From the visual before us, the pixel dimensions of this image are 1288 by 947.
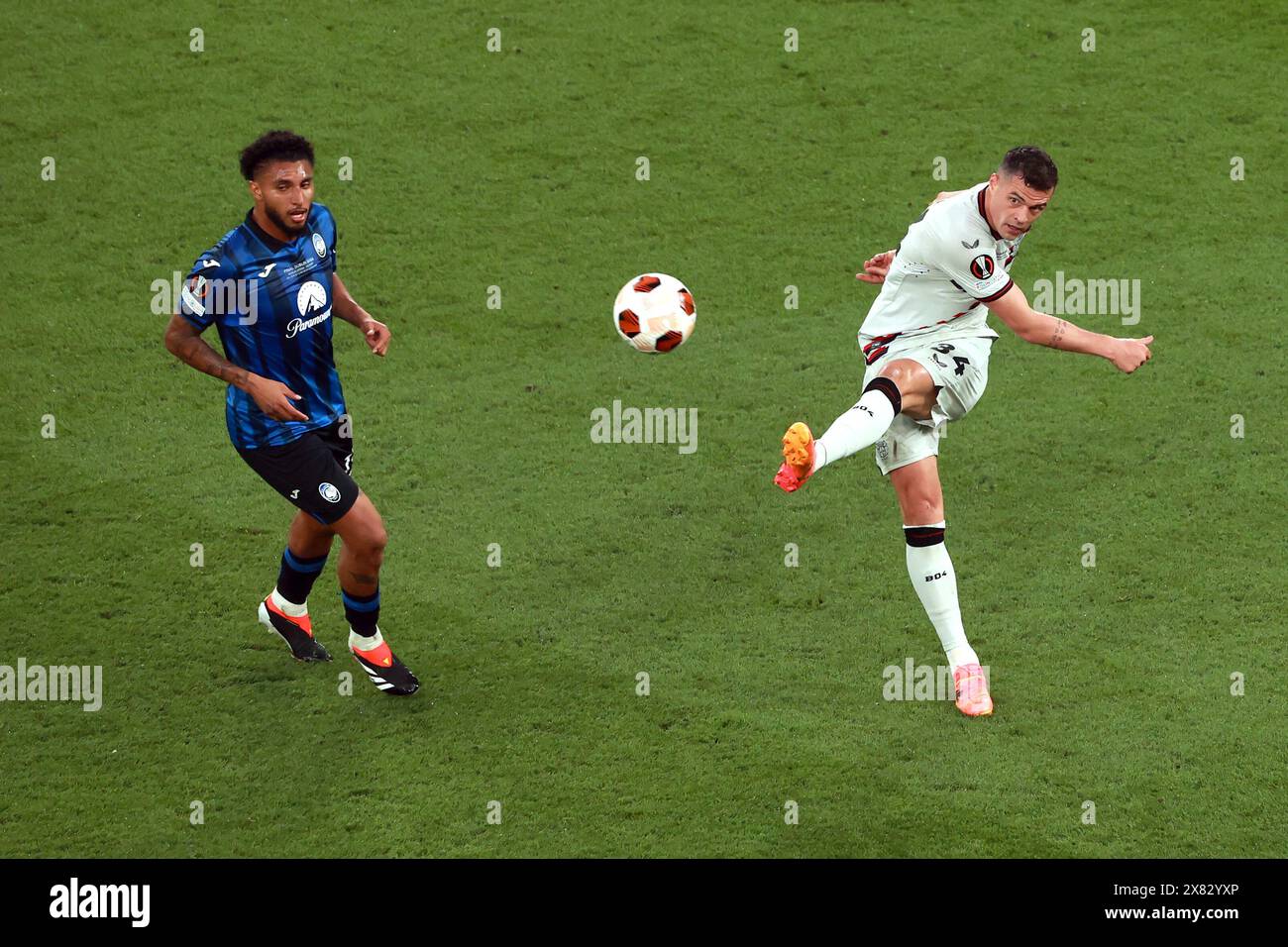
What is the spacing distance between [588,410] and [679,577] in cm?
158

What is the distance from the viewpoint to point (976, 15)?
38.5 feet

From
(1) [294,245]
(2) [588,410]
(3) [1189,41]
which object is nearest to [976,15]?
(3) [1189,41]

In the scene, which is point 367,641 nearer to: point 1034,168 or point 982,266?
point 982,266

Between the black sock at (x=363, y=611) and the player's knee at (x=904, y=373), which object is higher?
the player's knee at (x=904, y=373)

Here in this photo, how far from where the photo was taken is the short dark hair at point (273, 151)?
5672mm

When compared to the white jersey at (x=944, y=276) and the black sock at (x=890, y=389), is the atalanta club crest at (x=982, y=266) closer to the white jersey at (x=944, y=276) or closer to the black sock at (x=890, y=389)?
the white jersey at (x=944, y=276)

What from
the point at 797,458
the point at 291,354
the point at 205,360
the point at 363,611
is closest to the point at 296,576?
the point at 363,611

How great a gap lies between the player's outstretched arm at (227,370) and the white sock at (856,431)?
1.92 metres

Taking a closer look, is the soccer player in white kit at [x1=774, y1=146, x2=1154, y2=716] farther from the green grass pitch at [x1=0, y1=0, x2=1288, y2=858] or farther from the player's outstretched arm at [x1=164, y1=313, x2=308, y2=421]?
the player's outstretched arm at [x1=164, y1=313, x2=308, y2=421]

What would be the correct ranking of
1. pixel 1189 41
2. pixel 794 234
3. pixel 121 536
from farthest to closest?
pixel 1189 41
pixel 794 234
pixel 121 536

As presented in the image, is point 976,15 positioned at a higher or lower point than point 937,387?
higher

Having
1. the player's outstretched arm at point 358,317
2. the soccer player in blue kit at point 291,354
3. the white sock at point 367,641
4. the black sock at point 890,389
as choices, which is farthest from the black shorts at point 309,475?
the black sock at point 890,389

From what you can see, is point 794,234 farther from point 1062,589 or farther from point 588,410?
point 1062,589

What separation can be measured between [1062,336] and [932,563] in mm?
1005
